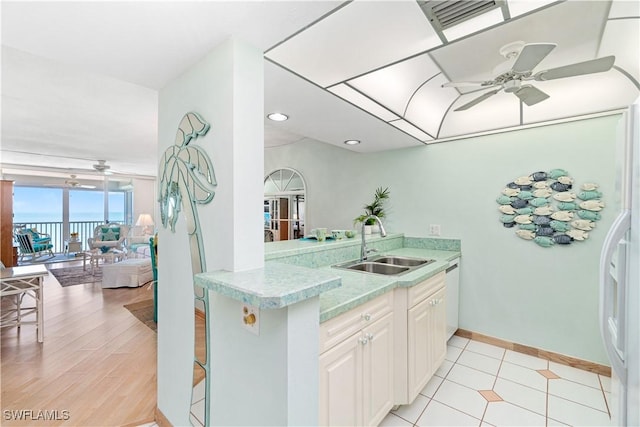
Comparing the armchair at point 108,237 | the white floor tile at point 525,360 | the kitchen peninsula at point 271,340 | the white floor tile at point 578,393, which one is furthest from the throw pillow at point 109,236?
the white floor tile at point 578,393

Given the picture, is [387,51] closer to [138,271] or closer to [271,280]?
[271,280]

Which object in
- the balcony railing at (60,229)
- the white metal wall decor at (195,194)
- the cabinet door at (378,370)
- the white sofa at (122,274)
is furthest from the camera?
the balcony railing at (60,229)

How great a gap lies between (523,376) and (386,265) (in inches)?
58.5

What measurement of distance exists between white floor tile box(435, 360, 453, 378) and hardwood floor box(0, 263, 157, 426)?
2271mm

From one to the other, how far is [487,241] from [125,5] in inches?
Result: 132

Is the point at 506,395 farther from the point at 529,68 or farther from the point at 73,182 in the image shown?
the point at 73,182

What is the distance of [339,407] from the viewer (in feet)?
4.61

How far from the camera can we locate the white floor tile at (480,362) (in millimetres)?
2520

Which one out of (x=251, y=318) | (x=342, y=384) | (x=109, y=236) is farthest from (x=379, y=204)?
(x=109, y=236)

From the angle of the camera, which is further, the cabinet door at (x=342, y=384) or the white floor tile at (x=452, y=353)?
the white floor tile at (x=452, y=353)

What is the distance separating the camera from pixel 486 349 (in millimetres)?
2869

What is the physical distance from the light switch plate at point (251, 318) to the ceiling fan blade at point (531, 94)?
2186 millimetres

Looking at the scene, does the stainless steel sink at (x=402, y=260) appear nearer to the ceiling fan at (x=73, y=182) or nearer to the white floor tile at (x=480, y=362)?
the white floor tile at (x=480, y=362)

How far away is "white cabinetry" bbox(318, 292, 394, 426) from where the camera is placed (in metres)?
1.35
